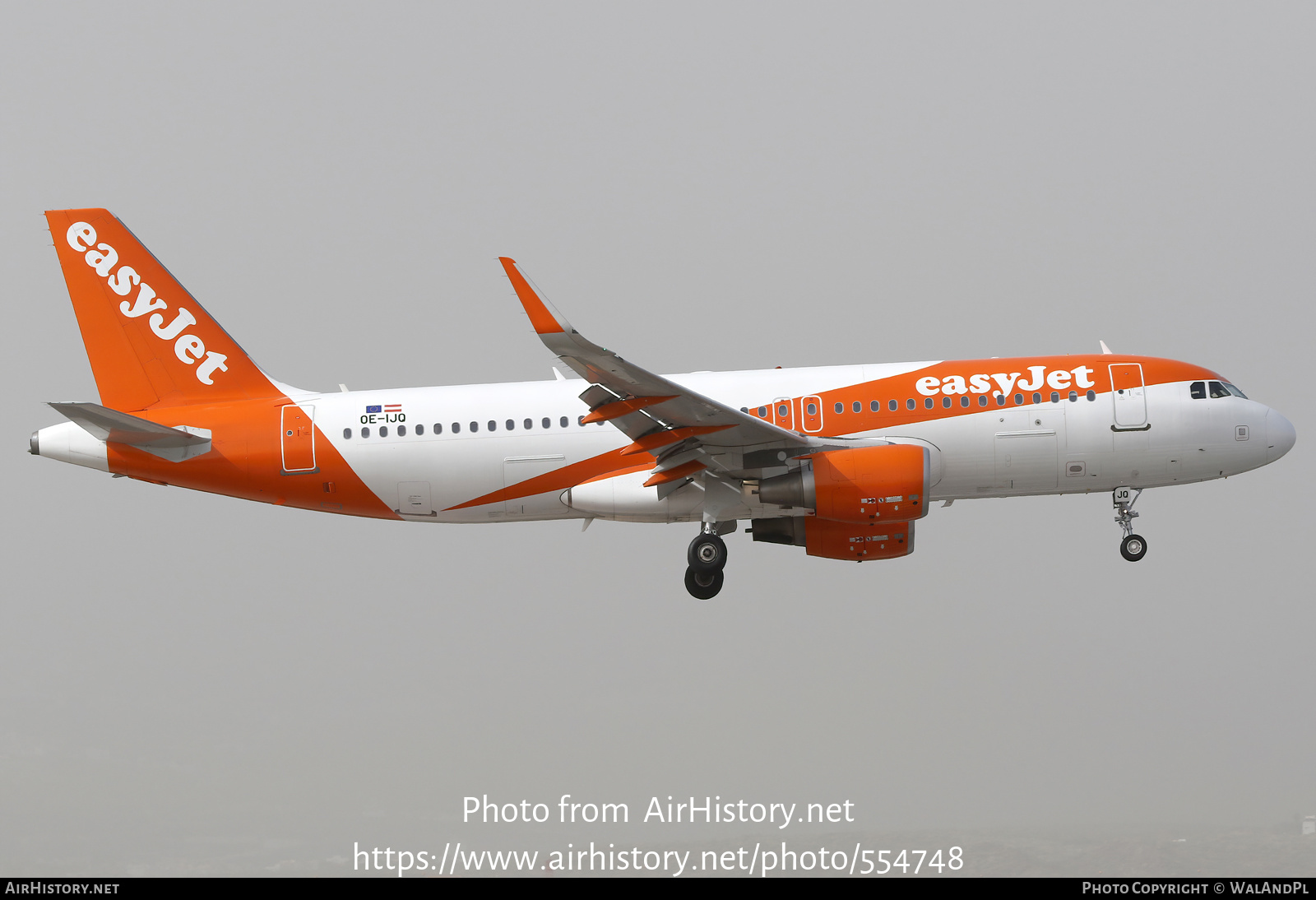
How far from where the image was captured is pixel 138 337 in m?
26.5

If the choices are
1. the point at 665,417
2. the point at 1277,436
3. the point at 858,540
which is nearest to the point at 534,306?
the point at 665,417

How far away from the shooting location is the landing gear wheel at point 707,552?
25172 mm

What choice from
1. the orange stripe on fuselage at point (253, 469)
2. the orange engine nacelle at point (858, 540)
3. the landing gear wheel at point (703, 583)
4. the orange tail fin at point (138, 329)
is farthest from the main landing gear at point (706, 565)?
the orange tail fin at point (138, 329)

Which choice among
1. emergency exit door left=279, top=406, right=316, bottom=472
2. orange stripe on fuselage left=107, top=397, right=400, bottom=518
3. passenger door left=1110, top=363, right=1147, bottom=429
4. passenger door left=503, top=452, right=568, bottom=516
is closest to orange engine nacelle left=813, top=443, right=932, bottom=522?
passenger door left=1110, top=363, right=1147, bottom=429

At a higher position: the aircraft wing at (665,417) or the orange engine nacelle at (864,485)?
the aircraft wing at (665,417)

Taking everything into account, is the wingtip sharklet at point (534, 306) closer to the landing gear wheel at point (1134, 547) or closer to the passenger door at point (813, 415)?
the passenger door at point (813, 415)

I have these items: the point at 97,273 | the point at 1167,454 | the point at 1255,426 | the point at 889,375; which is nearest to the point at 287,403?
the point at 97,273

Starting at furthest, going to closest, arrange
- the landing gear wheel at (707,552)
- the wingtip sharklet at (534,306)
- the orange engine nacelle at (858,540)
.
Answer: the orange engine nacelle at (858,540) → the landing gear wheel at (707,552) → the wingtip sharklet at (534,306)

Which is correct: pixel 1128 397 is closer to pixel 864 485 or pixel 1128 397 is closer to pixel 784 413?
pixel 864 485

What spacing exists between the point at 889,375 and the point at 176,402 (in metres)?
15.2

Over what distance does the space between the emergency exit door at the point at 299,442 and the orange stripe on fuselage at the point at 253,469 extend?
0.30ft

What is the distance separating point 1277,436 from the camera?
25.7 m

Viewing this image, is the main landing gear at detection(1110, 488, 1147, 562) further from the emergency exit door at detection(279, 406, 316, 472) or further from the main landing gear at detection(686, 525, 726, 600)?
the emergency exit door at detection(279, 406, 316, 472)

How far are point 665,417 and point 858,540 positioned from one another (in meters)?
5.66
